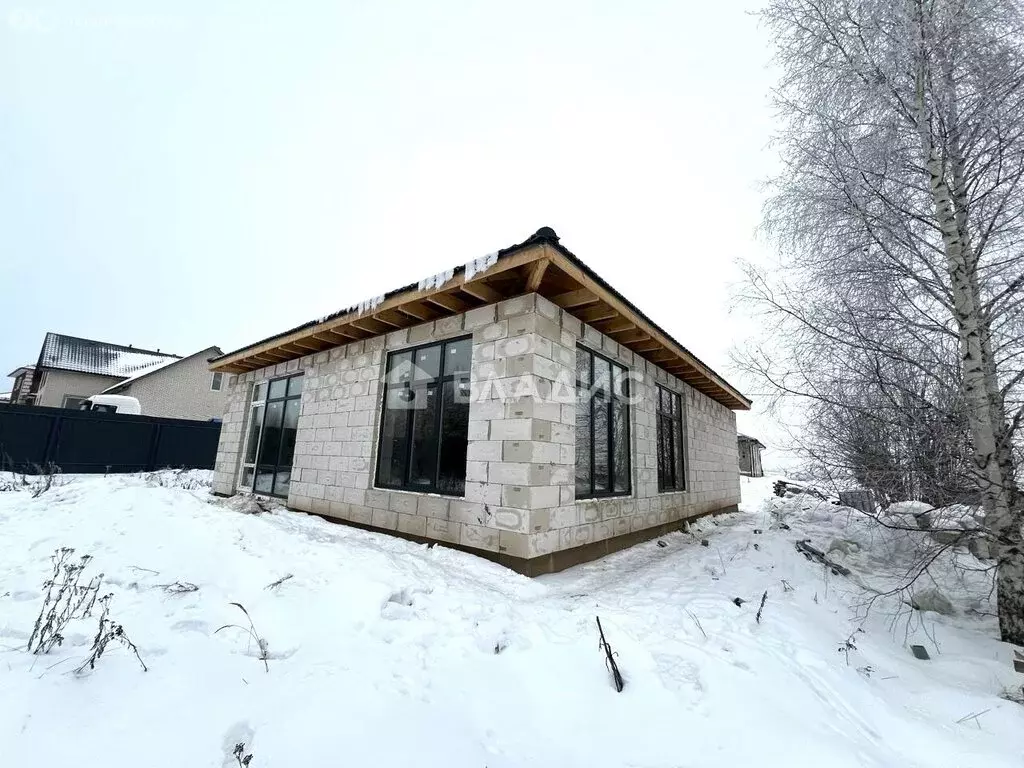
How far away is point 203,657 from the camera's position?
2137mm

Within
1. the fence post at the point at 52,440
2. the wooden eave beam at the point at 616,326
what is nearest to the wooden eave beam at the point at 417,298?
the wooden eave beam at the point at 616,326

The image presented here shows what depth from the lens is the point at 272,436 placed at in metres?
8.54

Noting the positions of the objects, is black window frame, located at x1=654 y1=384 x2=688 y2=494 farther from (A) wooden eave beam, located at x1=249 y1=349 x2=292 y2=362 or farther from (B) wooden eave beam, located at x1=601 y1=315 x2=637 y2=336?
(A) wooden eave beam, located at x1=249 y1=349 x2=292 y2=362

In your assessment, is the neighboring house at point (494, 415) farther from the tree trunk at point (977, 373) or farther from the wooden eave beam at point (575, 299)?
the tree trunk at point (977, 373)

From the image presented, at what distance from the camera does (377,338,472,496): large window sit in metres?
5.27

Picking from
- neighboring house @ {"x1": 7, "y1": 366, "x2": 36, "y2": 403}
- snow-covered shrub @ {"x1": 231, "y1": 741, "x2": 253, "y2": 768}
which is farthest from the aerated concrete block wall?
neighboring house @ {"x1": 7, "y1": 366, "x2": 36, "y2": 403}

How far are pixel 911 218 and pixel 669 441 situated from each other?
528cm

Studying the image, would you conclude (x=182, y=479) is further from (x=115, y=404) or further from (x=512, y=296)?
(x=512, y=296)

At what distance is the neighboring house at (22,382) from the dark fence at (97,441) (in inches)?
692

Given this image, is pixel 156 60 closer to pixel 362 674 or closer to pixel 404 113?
pixel 404 113

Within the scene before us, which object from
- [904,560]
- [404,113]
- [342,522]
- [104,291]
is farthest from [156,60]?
[104,291]

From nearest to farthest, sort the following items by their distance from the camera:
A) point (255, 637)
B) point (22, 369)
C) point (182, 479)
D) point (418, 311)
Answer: point (255, 637)
point (418, 311)
point (182, 479)
point (22, 369)

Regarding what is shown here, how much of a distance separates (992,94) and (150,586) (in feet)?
25.2

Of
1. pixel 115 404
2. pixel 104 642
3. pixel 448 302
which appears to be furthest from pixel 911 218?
pixel 115 404
